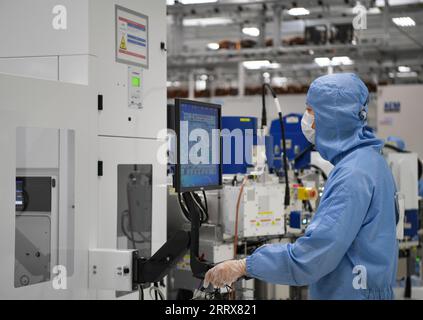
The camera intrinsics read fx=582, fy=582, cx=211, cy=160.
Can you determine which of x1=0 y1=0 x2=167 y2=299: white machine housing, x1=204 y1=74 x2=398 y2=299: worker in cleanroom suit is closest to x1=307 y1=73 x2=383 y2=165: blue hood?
x1=204 y1=74 x2=398 y2=299: worker in cleanroom suit

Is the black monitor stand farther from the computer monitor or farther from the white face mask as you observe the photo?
the white face mask

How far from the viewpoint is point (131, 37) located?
9.56ft

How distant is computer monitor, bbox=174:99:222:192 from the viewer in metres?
2.11

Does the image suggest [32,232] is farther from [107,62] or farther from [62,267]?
[107,62]

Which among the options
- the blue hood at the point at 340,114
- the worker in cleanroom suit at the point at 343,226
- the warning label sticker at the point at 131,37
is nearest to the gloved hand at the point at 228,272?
the worker in cleanroom suit at the point at 343,226

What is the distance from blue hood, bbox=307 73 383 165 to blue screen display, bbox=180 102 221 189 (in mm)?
495

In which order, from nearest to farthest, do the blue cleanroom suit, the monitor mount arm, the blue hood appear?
the blue cleanroom suit, the blue hood, the monitor mount arm

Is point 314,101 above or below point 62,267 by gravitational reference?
above

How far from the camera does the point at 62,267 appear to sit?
2.52 metres

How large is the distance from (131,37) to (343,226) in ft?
5.35

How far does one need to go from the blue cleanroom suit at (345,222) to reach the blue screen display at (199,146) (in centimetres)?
46

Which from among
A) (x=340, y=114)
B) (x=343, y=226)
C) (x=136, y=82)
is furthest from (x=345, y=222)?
(x=136, y=82)
